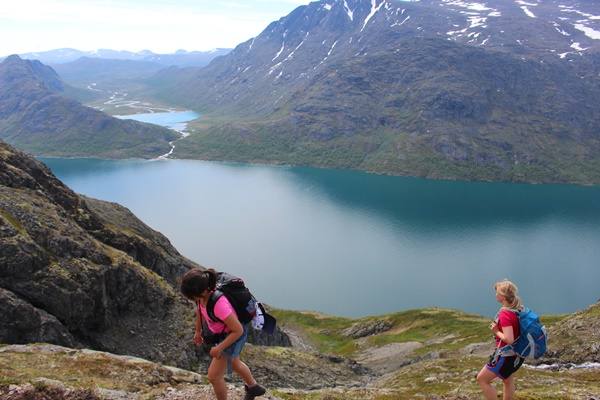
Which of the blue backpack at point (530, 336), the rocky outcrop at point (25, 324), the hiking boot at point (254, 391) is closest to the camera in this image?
the blue backpack at point (530, 336)

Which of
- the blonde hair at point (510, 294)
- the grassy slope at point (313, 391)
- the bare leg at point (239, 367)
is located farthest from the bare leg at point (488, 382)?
the bare leg at point (239, 367)

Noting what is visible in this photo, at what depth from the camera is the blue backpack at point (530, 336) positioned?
13297mm

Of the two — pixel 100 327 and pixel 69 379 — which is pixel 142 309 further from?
pixel 69 379

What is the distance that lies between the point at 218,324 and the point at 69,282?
93.4 feet

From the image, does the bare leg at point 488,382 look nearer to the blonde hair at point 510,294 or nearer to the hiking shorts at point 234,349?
the blonde hair at point 510,294

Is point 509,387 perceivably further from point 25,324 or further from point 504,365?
point 25,324

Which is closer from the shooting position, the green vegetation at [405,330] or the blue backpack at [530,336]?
the blue backpack at [530,336]

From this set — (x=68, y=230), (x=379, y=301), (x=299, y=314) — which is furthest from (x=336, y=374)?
(x=379, y=301)

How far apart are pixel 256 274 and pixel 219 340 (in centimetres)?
13955

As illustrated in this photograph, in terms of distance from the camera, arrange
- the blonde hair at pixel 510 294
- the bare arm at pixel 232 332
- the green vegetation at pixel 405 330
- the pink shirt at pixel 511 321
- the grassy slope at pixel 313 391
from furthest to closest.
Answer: the green vegetation at pixel 405 330 → the grassy slope at pixel 313 391 → the pink shirt at pixel 511 321 → the blonde hair at pixel 510 294 → the bare arm at pixel 232 332

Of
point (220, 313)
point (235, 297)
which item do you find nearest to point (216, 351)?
point (220, 313)

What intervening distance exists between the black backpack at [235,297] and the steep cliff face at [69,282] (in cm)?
2377

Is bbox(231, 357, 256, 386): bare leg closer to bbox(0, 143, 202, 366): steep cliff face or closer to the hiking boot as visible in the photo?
the hiking boot

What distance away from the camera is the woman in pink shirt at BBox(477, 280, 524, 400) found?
523 inches
